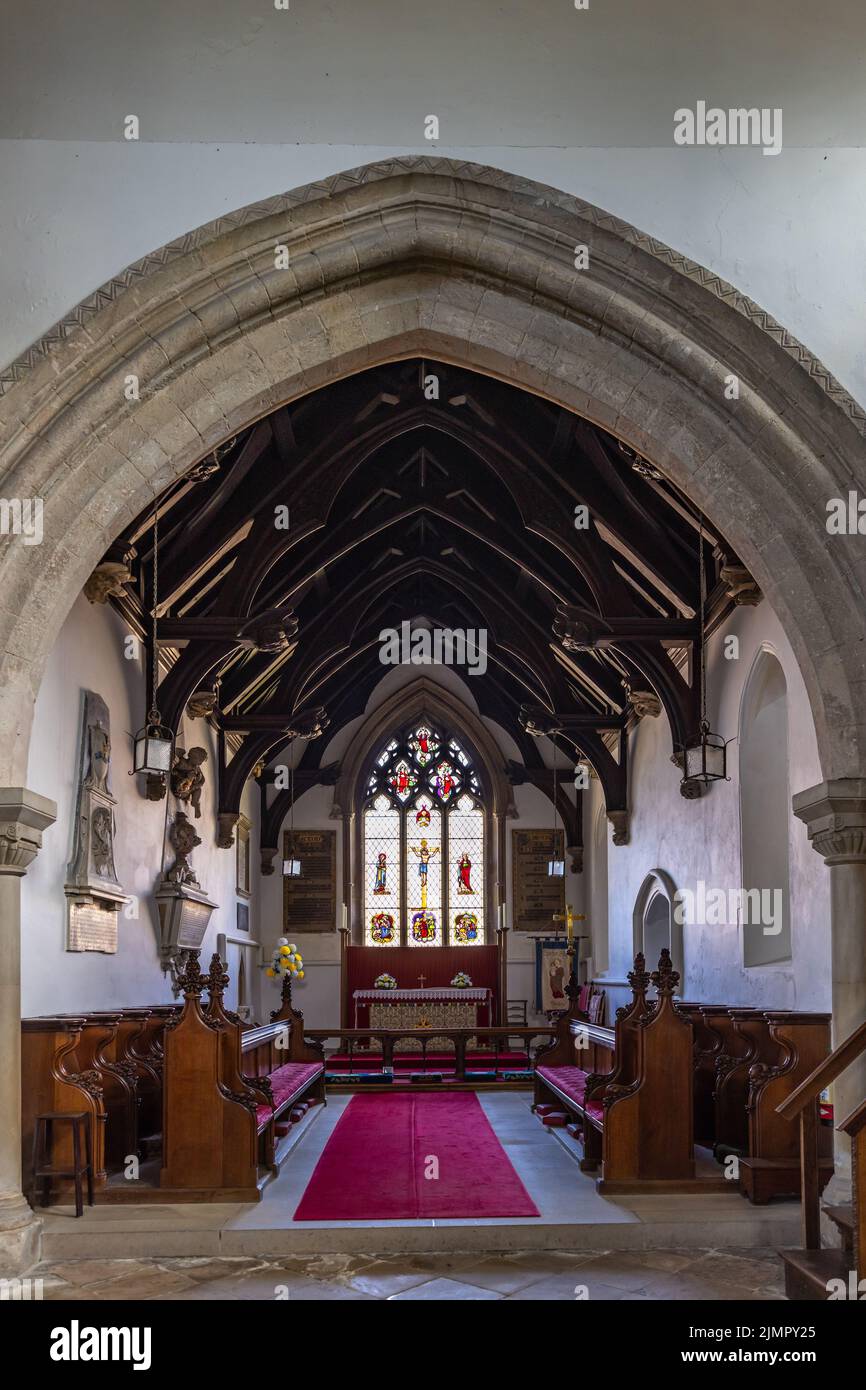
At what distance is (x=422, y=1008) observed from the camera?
13.7 m

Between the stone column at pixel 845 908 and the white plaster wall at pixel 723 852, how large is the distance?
146 cm

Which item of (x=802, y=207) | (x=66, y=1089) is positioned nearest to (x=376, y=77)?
(x=802, y=207)

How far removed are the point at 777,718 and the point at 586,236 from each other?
3819mm

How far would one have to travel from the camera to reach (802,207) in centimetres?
564

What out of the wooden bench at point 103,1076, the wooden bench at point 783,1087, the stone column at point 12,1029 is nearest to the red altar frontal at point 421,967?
the wooden bench at point 103,1076

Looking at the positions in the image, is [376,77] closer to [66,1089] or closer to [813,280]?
[813,280]

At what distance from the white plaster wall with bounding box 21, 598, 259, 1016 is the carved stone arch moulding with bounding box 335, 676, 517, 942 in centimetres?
445

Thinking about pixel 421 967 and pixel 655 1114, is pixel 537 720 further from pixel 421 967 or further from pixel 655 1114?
pixel 655 1114

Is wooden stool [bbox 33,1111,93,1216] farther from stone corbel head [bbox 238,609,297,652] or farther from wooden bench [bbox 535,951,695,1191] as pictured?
stone corbel head [bbox 238,609,297,652]

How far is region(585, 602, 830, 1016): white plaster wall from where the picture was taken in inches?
277

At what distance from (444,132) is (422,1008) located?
32.0 ft

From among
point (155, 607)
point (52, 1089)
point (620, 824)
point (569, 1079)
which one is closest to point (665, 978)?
point (569, 1079)

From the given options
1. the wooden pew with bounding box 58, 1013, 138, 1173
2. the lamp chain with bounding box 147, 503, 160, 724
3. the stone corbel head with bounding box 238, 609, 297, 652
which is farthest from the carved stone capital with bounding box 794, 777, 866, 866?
the stone corbel head with bounding box 238, 609, 297, 652

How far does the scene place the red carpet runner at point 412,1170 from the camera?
5891 mm
